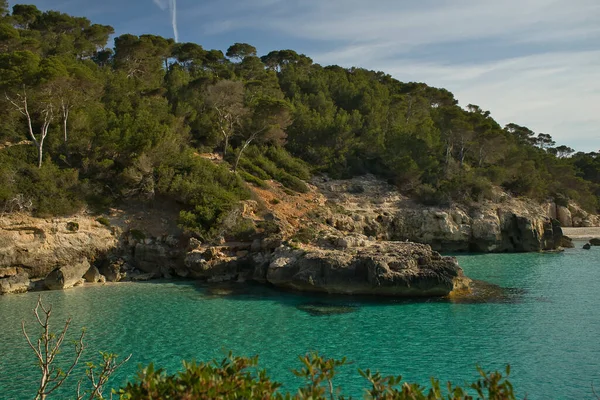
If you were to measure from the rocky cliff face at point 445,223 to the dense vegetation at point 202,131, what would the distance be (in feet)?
6.33

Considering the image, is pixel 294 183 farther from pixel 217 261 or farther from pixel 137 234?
pixel 137 234

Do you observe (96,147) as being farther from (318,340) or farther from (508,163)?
(508,163)

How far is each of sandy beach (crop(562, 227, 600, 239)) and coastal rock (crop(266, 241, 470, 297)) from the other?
31.9 meters

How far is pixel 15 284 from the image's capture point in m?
21.4

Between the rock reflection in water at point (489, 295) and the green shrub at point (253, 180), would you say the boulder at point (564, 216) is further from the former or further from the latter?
the green shrub at point (253, 180)

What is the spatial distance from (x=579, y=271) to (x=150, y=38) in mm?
41638

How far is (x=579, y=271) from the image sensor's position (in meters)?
26.8

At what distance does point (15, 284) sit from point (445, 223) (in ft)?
92.5

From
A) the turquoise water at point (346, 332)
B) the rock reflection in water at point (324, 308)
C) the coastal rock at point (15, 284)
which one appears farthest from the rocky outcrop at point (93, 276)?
the rock reflection in water at point (324, 308)

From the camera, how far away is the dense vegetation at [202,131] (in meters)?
27.5

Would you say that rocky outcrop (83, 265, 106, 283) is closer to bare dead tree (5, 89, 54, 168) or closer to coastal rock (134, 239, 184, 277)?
coastal rock (134, 239, 184, 277)

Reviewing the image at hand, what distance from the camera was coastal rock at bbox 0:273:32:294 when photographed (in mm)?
21031

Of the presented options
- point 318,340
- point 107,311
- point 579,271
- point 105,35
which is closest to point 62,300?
point 107,311

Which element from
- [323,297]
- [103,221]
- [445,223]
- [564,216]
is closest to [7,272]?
[103,221]
